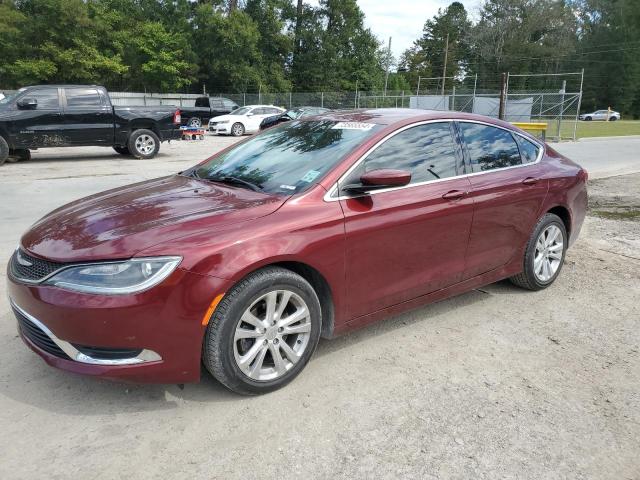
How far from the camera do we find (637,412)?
293 cm

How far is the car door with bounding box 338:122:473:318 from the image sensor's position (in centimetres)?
327

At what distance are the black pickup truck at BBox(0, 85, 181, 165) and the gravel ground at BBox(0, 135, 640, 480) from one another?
9.78 m

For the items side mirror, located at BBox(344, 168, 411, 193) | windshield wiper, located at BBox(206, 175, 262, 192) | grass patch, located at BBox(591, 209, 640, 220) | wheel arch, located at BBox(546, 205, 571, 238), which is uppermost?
side mirror, located at BBox(344, 168, 411, 193)

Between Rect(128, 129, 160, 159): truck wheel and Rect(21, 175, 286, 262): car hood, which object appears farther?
Rect(128, 129, 160, 159): truck wheel

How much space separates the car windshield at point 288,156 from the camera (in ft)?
11.0

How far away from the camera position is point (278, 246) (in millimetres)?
2877

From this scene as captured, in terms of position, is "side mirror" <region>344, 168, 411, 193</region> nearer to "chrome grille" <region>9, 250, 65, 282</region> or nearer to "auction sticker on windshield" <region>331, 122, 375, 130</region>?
"auction sticker on windshield" <region>331, 122, 375, 130</region>

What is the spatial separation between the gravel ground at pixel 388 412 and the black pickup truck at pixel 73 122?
32.1 feet

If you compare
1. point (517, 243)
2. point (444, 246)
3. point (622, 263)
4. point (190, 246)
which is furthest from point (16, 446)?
point (622, 263)

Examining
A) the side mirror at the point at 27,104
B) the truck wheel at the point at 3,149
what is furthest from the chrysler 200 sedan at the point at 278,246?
the truck wheel at the point at 3,149

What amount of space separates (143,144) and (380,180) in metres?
12.0

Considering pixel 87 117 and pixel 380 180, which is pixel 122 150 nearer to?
pixel 87 117

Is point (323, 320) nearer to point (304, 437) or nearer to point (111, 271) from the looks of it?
point (304, 437)

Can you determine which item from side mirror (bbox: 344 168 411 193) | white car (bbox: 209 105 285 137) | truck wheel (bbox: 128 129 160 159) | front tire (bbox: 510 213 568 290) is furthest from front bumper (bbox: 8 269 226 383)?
white car (bbox: 209 105 285 137)
